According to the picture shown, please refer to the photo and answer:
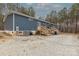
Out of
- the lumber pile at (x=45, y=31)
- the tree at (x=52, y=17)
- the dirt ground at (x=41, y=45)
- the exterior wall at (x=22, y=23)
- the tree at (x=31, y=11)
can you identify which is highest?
the tree at (x=31, y=11)

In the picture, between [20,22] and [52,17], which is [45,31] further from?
[20,22]

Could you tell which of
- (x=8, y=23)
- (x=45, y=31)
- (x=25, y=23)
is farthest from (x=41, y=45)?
(x=8, y=23)

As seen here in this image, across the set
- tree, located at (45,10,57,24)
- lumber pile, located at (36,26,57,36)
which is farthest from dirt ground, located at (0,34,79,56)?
tree, located at (45,10,57,24)

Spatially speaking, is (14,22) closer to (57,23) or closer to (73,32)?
(57,23)

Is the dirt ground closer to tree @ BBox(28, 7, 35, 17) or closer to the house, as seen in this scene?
the house

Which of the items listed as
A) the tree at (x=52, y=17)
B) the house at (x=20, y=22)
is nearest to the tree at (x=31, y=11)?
the house at (x=20, y=22)

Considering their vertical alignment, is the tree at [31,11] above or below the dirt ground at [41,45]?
above

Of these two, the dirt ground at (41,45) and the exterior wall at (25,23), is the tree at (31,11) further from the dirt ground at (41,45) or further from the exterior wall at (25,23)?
the dirt ground at (41,45)
